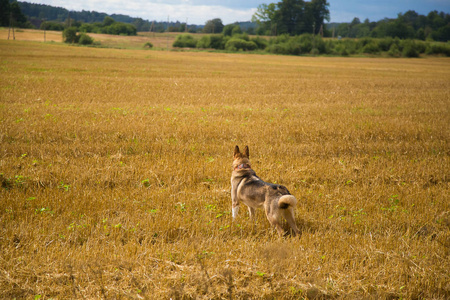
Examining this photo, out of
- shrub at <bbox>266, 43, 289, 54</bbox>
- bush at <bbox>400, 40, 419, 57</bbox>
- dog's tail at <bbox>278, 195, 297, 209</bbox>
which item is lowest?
dog's tail at <bbox>278, 195, 297, 209</bbox>

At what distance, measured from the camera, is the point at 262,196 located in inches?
187

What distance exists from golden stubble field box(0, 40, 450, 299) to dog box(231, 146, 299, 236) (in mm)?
298

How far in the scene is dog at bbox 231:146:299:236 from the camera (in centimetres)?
447

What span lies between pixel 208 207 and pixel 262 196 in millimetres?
1290

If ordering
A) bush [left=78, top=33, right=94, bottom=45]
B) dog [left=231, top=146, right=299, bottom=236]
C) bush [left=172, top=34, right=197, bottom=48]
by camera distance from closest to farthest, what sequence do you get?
1. dog [left=231, top=146, right=299, bottom=236]
2. bush [left=78, top=33, right=94, bottom=45]
3. bush [left=172, top=34, right=197, bottom=48]

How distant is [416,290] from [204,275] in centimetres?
247

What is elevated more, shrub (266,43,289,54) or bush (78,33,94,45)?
shrub (266,43,289,54)

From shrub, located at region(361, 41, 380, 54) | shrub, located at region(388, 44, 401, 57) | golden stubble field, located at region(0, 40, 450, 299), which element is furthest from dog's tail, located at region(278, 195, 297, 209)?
shrub, located at region(361, 41, 380, 54)

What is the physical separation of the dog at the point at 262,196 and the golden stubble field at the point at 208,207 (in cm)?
30

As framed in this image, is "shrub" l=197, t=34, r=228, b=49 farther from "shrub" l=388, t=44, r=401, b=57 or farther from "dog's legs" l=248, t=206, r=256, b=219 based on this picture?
"dog's legs" l=248, t=206, r=256, b=219

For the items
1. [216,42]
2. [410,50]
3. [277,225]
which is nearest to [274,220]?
[277,225]

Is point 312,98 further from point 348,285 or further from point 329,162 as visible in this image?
point 348,285

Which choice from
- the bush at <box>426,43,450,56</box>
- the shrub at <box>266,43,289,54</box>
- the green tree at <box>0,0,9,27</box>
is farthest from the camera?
the green tree at <box>0,0,9,27</box>

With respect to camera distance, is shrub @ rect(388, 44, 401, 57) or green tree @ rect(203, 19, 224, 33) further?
green tree @ rect(203, 19, 224, 33)
